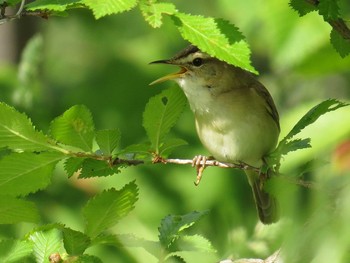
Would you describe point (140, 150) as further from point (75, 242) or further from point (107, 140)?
point (75, 242)

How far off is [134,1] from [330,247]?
2.55 ft

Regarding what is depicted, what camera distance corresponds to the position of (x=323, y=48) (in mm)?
2914

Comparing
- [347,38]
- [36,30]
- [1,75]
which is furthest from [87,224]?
[36,30]

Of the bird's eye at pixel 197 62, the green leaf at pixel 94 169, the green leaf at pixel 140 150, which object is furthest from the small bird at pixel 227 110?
the green leaf at pixel 94 169

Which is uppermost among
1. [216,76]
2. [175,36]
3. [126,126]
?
[216,76]

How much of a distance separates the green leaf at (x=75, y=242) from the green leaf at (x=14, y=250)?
63 mm

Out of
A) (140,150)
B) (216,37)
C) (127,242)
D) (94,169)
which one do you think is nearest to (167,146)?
(140,150)

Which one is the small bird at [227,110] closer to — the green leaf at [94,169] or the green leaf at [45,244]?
the green leaf at [94,169]

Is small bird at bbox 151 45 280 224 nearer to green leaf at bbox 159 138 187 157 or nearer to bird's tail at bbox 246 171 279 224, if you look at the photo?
bird's tail at bbox 246 171 279 224

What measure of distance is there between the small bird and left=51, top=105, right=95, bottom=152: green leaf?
133 centimetres

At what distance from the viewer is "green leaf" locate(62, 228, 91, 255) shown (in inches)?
56.1

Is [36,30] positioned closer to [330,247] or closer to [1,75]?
[1,75]

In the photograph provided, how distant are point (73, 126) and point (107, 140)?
0.08 m

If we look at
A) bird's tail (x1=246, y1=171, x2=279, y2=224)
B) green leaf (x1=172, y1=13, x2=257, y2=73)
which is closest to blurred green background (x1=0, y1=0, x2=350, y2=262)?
bird's tail (x1=246, y1=171, x2=279, y2=224)
